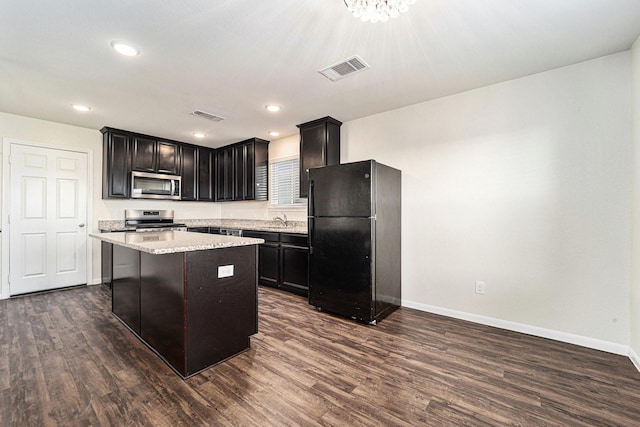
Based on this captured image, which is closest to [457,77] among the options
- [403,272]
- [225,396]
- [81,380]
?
[403,272]

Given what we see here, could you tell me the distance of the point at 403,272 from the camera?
350 centimetres

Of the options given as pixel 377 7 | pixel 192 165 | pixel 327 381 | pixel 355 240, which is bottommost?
pixel 327 381

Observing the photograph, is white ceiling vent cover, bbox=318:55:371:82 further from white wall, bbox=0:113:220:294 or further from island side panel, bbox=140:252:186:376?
white wall, bbox=0:113:220:294

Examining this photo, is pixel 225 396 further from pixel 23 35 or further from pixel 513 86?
pixel 513 86

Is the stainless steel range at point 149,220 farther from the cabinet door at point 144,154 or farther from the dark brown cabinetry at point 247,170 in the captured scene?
the dark brown cabinetry at point 247,170

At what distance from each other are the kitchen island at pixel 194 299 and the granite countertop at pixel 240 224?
166cm

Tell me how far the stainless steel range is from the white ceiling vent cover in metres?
3.91

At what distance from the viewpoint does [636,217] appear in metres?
2.18

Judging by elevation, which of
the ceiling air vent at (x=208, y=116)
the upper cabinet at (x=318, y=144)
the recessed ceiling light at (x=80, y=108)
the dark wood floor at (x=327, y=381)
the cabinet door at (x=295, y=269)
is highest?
the recessed ceiling light at (x=80, y=108)

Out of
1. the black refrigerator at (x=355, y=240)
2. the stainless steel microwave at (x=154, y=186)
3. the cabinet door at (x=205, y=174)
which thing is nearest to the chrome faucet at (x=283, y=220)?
the black refrigerator at (x=355, y=240)

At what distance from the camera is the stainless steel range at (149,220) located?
4.82 meters

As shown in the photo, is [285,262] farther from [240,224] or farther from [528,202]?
[528,202]

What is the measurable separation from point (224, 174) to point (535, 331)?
5.25 m

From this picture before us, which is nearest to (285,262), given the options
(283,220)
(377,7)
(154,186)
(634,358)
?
(283,220)
